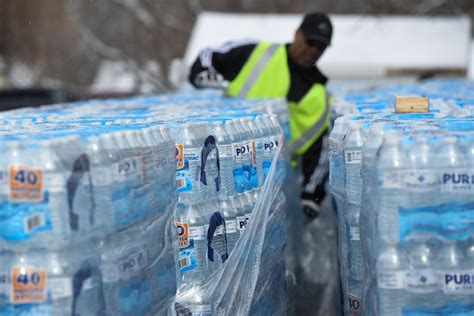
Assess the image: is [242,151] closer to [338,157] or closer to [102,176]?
[338,157]

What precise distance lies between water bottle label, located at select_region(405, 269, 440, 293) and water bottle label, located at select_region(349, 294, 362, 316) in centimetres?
86

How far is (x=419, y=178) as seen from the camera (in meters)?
3.52

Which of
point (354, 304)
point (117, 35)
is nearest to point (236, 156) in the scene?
point (354, 304)

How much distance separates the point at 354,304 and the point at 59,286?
65.0 inches

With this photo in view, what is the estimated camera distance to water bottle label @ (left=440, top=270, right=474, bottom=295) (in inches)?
139

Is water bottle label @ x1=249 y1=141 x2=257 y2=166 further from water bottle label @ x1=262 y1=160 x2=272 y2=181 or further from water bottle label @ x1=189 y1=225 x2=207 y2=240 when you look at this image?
water bottle label @ x1=189 y1=225 x2=207 y2=240

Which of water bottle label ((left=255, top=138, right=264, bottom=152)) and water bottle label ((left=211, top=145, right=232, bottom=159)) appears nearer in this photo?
water bottle label ((left=211, top=145, right=232, bottom=159))

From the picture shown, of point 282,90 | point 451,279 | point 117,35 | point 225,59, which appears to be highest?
point 117,35

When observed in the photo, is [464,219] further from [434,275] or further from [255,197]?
[255,197]

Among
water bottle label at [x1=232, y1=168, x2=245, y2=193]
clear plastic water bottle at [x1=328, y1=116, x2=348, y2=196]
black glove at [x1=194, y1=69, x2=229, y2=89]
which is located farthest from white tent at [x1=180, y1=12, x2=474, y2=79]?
clear plastic water bottle at [x1=328, y1=116, x2=348, y2=196]

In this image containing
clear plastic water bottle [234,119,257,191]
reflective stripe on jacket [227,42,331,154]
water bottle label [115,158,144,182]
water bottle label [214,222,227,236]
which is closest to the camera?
water bottle label [115,158,144,182]

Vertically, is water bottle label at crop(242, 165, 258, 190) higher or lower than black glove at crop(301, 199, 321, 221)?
higher

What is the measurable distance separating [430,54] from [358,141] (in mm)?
16287

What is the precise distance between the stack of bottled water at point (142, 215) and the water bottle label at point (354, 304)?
541 mm
